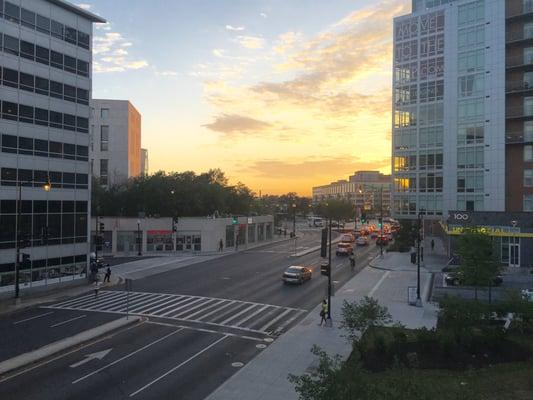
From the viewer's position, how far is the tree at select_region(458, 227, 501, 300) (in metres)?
28.9

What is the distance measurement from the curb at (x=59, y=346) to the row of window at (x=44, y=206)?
1538 cm

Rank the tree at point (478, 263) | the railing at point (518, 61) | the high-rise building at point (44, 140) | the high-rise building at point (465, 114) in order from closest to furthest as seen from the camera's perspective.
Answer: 1. the tree at point (478, 263)
2. the high-rise building at point (44, 140)
3. the railing at point (518, 61)
4. the high-rise building at point (465, 114)

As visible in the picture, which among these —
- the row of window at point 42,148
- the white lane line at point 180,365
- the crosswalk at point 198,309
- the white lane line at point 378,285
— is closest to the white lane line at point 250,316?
the crosswalk at point 198,309

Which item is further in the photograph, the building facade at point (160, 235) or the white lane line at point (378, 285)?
the building facade at point (160, 235)

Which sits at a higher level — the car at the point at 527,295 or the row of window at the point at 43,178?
the row of window at the point at 43,178

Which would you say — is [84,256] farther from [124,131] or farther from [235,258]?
[124,131]

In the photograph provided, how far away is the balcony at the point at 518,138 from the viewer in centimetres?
5472

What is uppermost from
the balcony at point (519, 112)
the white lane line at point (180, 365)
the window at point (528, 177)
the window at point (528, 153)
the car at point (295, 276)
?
the balcony at point (519, 112)

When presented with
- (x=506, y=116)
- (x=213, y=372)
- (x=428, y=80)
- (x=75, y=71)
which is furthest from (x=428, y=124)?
(x=213, y=372)

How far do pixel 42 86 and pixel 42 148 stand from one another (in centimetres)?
510

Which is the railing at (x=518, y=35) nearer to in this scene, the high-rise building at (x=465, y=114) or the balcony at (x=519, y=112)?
the high-rise building at (x=465, y=114)

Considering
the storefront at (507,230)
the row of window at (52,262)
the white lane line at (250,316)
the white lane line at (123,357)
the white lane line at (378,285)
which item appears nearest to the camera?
the white lane line at (123,357)

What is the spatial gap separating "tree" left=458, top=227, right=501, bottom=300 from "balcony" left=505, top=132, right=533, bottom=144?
103 feet

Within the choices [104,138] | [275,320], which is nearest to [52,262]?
[275,320]
